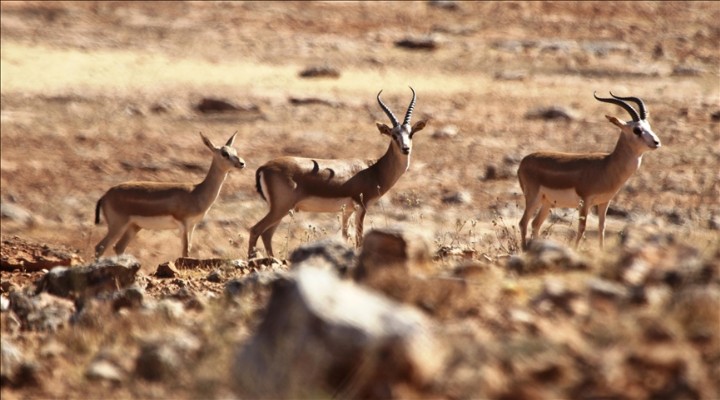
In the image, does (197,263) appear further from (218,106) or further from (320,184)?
(218,106)

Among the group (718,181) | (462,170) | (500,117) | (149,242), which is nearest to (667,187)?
(718,181)

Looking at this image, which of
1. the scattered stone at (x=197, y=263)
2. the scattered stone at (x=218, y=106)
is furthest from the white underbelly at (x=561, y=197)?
the scattered stone at (x=218, y=106)

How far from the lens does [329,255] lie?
785 cm

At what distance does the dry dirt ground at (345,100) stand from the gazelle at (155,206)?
66cm

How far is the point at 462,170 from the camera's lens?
21.0m

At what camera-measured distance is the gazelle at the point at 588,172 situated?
46.5ft

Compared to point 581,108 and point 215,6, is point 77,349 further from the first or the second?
point 215,6

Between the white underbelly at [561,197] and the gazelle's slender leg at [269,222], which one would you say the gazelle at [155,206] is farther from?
the white underbelly at [561,197]

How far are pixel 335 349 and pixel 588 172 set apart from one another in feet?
30.3

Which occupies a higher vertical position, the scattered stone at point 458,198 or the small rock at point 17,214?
the scattered stone at point 458,198

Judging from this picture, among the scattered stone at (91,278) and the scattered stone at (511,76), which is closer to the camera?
the scattered stone at (91,278)

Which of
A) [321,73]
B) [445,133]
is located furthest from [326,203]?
[321,73]

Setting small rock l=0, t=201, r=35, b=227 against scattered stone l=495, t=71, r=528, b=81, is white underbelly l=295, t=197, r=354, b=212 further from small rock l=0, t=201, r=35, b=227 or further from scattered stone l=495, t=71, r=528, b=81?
scattered stone l=495, t=71, r=528, b=81

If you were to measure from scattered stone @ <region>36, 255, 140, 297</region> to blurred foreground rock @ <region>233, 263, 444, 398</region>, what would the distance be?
3.59 meters
